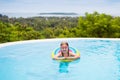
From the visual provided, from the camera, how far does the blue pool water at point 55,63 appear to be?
20.8ft

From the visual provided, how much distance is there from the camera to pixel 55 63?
7.70 metres

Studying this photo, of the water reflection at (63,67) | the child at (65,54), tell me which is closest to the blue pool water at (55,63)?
the water reflection at (63,67)

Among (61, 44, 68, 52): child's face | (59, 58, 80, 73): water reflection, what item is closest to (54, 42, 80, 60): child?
(61, 44, 68, 52): child's face

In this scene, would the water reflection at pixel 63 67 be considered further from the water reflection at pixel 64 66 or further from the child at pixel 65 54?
the child at pixel 65 54

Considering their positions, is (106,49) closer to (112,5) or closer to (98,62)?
(98,62)

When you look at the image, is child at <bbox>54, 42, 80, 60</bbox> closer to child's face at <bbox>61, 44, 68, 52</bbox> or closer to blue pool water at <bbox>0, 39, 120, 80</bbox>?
child's face at <bbox>61, 44, 68, 52</bbox>

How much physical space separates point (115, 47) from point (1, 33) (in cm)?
486

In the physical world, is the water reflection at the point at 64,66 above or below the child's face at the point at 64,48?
below

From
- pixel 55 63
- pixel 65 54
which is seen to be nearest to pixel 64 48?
pixel 65 54

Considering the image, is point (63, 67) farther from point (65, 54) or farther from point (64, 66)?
point (65, 54)

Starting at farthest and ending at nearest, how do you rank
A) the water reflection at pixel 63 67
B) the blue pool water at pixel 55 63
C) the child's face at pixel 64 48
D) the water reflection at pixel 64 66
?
1. the child's face at pixel 64 48
2. the water reflection at pixel 64 66
3. the water reflection at pixel 63 67
4. the blue pool water at pixel 55 63

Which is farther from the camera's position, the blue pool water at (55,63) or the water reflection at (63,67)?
the water reflection at (63,67)

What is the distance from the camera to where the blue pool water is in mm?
6353

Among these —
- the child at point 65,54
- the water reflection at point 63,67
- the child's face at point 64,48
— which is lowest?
the water reflection at point 63,67
